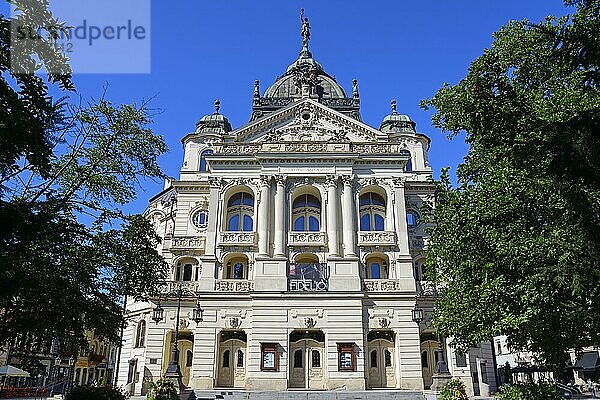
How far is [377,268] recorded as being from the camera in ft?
130

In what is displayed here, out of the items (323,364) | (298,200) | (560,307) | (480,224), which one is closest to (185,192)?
(298,200)

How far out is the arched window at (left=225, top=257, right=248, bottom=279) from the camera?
39781 millimetres

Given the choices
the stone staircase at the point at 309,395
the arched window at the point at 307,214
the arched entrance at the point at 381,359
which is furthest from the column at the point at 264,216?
the arched entrance at the point at 381,359

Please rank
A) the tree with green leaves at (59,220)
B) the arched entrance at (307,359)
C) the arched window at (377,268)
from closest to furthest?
the tree with green leaves at (59,220) → the arched entrance at (307,359) → the arched window at (377,268)

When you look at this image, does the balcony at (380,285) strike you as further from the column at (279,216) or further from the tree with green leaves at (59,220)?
the tree with green leaves at (59,220)

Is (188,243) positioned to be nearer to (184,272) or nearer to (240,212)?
(184,272)

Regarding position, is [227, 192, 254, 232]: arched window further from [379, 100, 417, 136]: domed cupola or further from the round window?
[379, 100, 417, 136]: domed cupola

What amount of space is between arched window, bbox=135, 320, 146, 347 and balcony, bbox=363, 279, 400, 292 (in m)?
20.0

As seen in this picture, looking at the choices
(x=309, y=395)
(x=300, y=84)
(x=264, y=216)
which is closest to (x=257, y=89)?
(x=300, y=84)

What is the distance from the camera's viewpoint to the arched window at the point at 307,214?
40906 millimetres

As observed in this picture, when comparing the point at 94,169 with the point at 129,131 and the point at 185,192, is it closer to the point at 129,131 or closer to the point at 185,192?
the point at 129,131

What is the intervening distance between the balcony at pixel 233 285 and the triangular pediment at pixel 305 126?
1334cm

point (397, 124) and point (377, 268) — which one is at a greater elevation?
point (397, 124)

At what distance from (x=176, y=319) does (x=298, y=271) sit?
10323 mm
